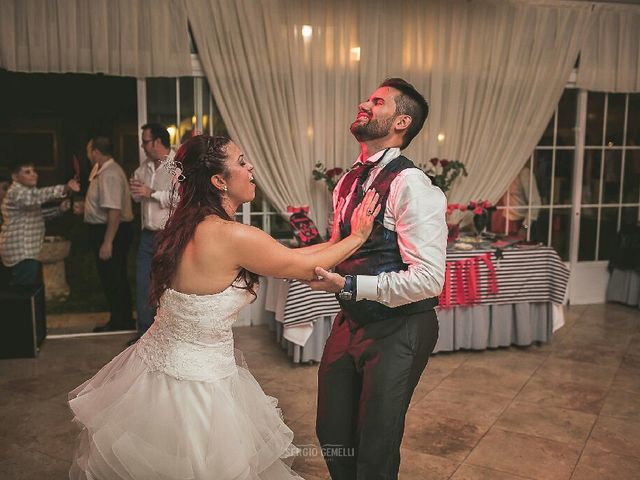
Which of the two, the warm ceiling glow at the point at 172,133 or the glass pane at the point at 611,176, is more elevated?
the warm ceiling glow at the point at 172,133

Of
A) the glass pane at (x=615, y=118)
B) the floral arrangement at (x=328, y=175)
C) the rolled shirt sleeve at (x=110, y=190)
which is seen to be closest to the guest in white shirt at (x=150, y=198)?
the rolled shirt sleeve at (x=110, y=190)

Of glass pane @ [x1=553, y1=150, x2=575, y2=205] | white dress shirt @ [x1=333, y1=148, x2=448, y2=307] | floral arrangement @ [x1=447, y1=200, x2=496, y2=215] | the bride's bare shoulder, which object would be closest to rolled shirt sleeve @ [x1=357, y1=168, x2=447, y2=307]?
white dress shirt @ [x1=333, y1=148, x2=448, y2=307]

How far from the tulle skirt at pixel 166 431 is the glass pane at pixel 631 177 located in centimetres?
538

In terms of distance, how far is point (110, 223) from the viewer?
4.81 m

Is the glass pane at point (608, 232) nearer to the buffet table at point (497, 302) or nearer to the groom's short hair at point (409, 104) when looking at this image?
the buffet table at point (497, 302)

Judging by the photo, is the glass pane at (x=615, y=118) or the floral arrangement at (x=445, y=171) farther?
the glass pane at (x=615, y=118)

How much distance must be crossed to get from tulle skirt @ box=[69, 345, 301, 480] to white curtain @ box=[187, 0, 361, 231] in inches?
128

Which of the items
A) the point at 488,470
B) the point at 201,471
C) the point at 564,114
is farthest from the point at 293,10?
the point at 201,471

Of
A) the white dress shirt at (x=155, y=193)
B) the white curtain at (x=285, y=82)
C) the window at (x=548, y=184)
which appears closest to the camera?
the white dress shirt at (x=155, y=193)

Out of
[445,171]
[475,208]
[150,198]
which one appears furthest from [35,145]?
[475,208]

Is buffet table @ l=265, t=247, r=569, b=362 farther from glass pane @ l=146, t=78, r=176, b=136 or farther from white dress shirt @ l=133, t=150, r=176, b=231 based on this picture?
glass pane @ l=146, t=78, r=176, b=136

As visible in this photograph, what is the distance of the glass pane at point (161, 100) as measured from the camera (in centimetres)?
502

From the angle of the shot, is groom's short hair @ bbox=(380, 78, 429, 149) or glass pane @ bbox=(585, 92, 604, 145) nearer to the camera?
groom's short hair @ bbox=(380, 78, 429, 149)

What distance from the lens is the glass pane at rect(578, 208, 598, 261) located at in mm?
6195
